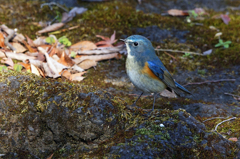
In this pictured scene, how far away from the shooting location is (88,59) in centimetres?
505

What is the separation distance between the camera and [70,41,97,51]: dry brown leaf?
5340mm

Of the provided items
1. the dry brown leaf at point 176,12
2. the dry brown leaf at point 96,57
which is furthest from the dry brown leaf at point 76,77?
the dry brown leaf at point 176,12

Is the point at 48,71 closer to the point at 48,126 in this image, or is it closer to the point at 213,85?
the point at 48,126

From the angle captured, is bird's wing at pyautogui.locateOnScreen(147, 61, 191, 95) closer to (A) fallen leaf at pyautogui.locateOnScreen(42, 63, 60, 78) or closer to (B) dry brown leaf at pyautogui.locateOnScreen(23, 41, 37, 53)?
(A) fallen leaf at pyautogui.locateOnScreen(42, 63, 60, 78)

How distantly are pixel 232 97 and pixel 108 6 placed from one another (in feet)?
13.0

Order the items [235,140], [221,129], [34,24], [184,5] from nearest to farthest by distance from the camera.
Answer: [235,140] → [221,129] → [34,24] → [184,5]

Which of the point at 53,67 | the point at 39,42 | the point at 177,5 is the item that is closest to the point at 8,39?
the point at 39,42

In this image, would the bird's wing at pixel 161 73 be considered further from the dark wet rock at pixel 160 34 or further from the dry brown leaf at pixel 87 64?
the dark wet rock at pixel 160 34


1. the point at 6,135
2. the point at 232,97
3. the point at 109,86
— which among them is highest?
the point at 6,135

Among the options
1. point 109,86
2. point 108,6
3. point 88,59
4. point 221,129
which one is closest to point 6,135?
point 109,86

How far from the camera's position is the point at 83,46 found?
5379 millimetres

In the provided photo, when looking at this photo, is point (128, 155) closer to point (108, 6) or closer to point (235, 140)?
point (235, 140)

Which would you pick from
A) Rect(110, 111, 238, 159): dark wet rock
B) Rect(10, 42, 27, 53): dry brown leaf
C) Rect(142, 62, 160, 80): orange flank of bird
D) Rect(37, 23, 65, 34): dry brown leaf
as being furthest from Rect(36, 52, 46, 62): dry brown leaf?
Result: Rect(110, 111, 238, 159): dark wet rock

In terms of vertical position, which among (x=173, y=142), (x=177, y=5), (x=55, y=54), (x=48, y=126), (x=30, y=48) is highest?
(x=177, y=5)
